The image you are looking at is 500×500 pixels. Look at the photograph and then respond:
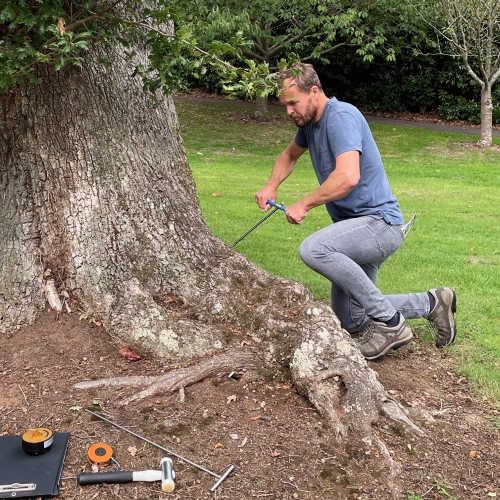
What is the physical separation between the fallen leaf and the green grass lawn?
7.05 ft

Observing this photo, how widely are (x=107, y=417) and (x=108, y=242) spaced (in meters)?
1.08

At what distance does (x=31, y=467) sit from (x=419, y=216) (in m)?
7.40

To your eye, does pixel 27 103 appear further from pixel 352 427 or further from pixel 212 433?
pixel 352 427

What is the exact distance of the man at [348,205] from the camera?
3791 mm

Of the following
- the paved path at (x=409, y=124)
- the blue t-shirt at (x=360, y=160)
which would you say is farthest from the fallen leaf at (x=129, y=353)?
the paved path at (x=409, y=124)

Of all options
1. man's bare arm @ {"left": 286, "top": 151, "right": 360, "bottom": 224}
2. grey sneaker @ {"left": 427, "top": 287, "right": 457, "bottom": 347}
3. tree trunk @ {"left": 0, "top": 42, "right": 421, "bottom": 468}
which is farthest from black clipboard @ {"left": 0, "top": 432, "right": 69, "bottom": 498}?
grey sneaker @ {"left": 427, "top": 287, "right": 457, "bottom": 347}

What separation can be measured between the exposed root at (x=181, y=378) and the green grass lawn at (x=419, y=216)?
5.21 feet

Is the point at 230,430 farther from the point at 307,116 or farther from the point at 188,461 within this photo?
the point at 307,116

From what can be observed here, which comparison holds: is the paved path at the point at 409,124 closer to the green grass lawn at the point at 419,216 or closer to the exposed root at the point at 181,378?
the green grass lawn at the point at 419,216

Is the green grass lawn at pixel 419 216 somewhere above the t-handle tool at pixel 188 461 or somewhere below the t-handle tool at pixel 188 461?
below

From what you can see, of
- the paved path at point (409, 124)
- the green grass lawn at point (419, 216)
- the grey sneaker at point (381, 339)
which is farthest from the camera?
the paved path at point (409, 124)

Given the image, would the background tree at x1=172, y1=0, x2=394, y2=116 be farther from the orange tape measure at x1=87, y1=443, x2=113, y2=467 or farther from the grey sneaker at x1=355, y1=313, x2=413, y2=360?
the orange tape measure at x1=87, y1=443, x2=113, y2=467

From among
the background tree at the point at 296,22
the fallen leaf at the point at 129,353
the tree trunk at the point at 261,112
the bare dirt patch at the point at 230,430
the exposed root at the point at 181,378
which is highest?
the background tree at the point at 296,22

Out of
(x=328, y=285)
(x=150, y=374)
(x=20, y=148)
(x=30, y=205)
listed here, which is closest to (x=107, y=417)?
(x=150, y=374)
